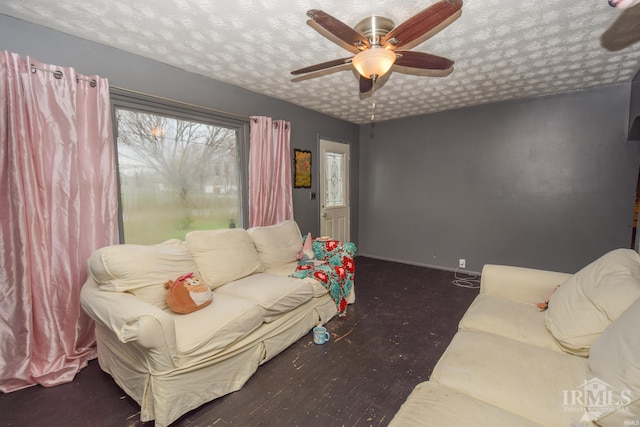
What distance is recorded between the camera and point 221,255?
8.01 ft

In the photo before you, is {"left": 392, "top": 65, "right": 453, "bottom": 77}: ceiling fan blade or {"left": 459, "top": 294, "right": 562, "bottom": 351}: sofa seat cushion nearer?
{"left": 459, "top": 294, "right": 562, "bottom": 351}: sofa seat cushion

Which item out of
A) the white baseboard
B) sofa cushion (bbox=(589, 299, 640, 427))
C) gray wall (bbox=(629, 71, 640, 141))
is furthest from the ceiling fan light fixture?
the white baseboard

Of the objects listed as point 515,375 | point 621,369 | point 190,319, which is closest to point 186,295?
point 190,319

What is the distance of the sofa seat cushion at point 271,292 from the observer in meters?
2.08

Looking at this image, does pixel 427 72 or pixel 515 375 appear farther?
pixel 427 72

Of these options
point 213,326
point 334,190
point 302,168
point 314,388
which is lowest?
point 314,388

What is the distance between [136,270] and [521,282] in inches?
104

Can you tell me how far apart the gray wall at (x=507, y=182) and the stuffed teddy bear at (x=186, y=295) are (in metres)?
3.58

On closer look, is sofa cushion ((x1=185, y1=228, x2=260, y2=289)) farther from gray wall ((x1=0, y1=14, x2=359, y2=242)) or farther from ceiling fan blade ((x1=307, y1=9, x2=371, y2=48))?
A: ceiling fan blade ((x1=307, y1=9, x2=371, y2=48))

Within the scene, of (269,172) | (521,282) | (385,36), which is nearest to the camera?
(385,36)

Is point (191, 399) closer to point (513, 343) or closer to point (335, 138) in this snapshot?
point (513, 343)

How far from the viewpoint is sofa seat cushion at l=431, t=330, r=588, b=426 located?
107cm

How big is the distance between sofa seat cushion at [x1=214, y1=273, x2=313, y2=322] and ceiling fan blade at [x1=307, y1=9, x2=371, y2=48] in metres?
1.75

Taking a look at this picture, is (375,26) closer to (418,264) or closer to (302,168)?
(302,168)
